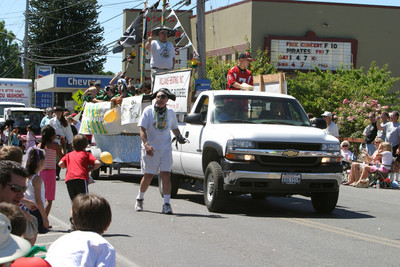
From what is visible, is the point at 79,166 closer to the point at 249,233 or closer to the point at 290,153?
the point at 249,233

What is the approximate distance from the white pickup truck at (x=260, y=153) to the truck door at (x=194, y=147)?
1.7 inches

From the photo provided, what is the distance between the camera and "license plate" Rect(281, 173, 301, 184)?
10.7 m

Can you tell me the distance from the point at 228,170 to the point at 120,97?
6468 mm

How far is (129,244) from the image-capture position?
8.35 meters

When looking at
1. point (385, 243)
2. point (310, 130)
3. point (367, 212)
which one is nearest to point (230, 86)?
point (310, 130)

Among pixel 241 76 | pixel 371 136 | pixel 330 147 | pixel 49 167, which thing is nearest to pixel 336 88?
pixel 371 136

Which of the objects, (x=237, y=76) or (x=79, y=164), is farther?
(x=237, y=76)

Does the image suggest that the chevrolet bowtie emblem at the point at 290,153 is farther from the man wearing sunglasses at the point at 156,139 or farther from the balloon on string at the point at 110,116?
the balloon on string at the point at 110,116

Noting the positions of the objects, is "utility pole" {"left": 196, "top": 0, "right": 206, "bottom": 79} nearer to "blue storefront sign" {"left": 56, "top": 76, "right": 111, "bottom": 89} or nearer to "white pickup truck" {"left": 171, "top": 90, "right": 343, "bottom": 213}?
"white pickup truck" {"left": 171, "top": 90, "right": 343, "bottom": 213}

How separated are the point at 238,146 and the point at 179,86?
4.20 meters

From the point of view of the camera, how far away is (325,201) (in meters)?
11.5

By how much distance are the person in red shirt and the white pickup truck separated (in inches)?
61.5

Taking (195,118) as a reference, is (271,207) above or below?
below

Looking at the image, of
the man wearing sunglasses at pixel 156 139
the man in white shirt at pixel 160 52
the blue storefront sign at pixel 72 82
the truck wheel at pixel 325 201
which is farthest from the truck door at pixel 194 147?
the blue storefront sign at pixel 72 82
